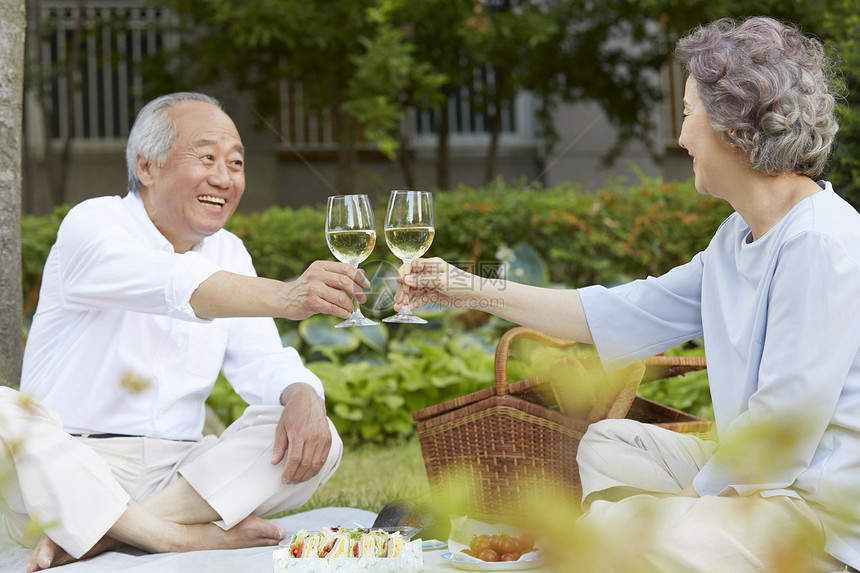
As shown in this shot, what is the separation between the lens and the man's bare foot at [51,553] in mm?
2793

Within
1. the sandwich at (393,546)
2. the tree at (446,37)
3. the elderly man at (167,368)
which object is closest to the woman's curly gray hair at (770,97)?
the elderly man at (167,368)

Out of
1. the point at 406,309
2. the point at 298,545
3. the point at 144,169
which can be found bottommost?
the point at 298,545

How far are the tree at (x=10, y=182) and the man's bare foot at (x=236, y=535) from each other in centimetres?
121

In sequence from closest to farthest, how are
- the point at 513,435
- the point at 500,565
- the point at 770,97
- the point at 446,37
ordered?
the point at 770,97, the point at 500,565, the point at 513,435, the point at 446,37

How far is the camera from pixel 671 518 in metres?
2.09

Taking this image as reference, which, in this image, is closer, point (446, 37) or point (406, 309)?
point (406, 309)

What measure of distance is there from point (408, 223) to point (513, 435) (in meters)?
1.02

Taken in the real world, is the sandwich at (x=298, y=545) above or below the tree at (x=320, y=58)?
below

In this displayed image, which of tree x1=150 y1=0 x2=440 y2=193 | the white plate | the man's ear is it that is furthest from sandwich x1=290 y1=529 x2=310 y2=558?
tree x1=150 y1=0 x2=440 y2=193

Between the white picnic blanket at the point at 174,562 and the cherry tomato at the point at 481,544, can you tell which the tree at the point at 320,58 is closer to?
the white picnic blanket at the point at 174,562

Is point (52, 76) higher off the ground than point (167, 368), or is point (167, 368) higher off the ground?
point (52, 76)

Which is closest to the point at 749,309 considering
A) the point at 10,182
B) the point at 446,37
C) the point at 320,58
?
the point at 10,182

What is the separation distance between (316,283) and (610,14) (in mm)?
7620

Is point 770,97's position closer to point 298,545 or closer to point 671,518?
point 671,518
